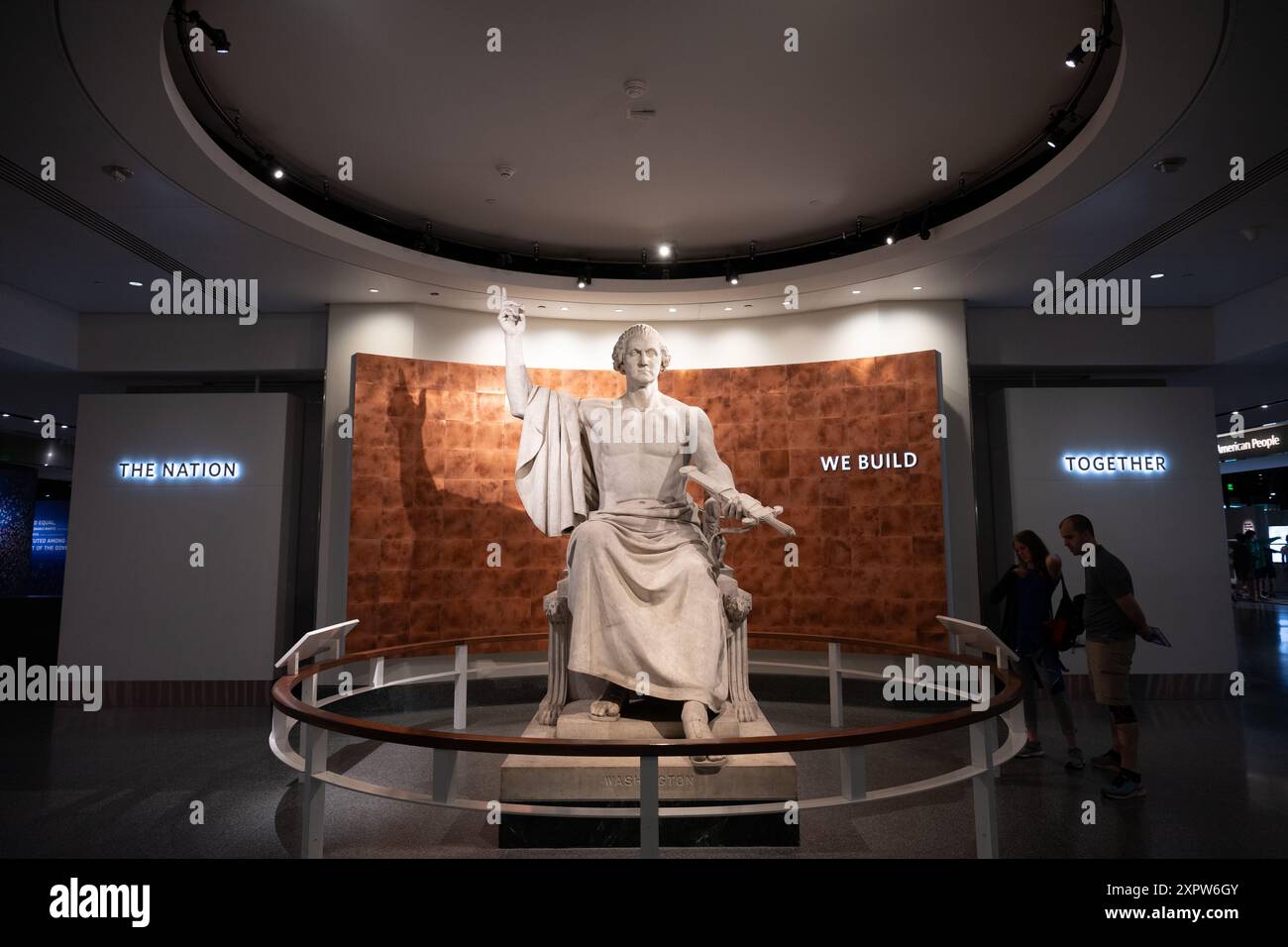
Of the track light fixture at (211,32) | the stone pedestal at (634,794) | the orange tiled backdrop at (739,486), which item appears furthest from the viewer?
the orange tiled backdrop at (739,486)

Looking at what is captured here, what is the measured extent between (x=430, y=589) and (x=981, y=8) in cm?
585

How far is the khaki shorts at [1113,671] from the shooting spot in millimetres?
3789

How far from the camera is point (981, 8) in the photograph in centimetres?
360

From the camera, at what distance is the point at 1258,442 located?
11.1 m

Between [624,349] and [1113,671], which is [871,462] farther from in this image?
[624,349]

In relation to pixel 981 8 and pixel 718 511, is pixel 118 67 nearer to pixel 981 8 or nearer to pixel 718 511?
pixel 718 511

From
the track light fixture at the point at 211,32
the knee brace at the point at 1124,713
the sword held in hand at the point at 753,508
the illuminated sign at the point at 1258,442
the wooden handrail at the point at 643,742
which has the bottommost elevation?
the knee brace at the point at 1124,713

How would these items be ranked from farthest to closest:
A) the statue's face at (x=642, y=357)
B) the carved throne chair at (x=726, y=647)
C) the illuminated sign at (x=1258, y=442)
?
1. the illuminated sign at (x=1258, y=442)
2. the statue's face at (x=642, y=357)
3. the carved throne chair at (x=726, y=647)

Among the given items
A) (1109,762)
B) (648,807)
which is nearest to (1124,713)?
(1109,762)

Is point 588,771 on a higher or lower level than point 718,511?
lower

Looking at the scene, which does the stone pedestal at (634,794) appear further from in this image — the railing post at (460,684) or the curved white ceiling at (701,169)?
the curved white ceiling at (701,169)

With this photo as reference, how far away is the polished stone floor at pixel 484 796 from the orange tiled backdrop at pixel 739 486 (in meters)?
1.15

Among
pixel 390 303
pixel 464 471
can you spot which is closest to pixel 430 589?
pixel 464 471

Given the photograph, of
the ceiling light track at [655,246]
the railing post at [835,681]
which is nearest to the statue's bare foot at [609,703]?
the railing post at [835,681]
